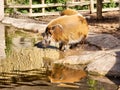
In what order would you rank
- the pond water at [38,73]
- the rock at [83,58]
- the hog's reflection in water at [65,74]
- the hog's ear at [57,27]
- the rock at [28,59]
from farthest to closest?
the hog's ear at [57,27] → the rock at [83,58] → the rock at [28,59] → the hog's reflection in water at [65,74] → the pond water at [38,73]

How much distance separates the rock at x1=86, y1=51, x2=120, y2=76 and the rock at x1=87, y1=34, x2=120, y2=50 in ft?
5.68

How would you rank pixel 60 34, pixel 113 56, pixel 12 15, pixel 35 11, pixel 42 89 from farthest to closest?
1. pixel 35 11
2. pixel 12 15
3. pixel 60 34
4. pixel 113 56
5. pixel 42 89

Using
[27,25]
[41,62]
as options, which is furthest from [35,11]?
[41,62]

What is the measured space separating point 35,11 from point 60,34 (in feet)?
32.1

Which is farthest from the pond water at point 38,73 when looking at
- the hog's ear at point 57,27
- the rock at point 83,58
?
the hog's ear at point 57,27

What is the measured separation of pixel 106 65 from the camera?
7809 mm

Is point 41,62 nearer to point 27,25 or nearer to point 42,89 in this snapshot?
point 42,89

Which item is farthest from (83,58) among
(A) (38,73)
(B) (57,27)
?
(B) (57,27)

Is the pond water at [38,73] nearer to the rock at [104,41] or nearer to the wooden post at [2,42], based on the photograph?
the wooden post at [2,42]

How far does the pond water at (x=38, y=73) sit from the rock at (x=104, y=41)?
123 cm

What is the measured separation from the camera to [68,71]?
25.7ft

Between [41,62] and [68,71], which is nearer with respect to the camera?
[68,71]

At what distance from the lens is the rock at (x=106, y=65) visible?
7.61 meters

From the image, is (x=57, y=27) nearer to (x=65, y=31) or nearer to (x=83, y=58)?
(x=65, y=31)
